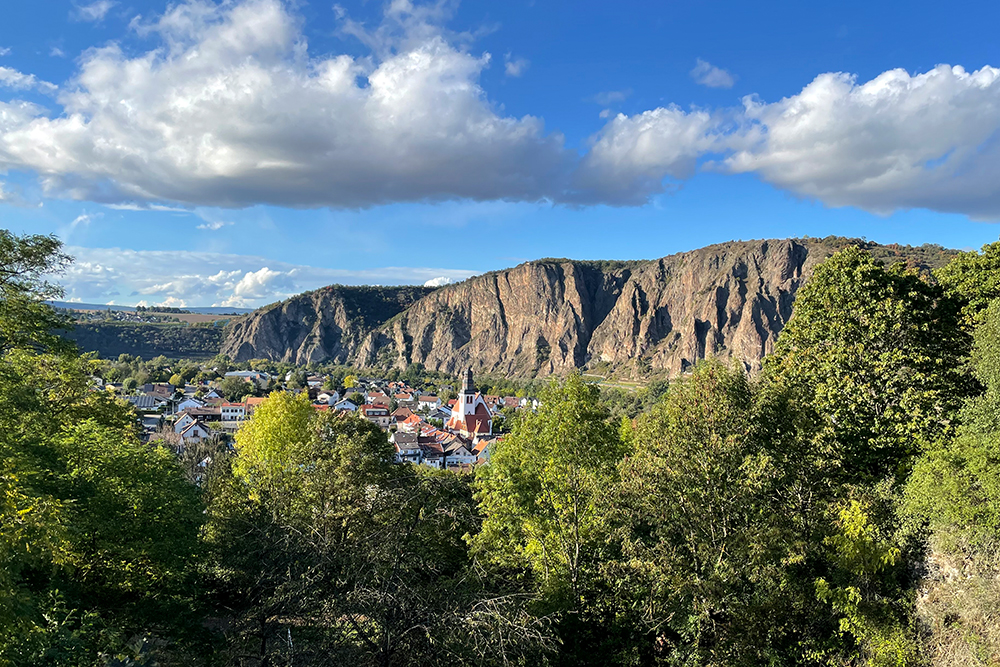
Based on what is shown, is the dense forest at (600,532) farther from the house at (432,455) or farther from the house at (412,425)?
the house at (412,425)

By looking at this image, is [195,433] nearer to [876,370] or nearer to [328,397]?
[328,397]

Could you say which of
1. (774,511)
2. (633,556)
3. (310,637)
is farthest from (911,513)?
(310,637)

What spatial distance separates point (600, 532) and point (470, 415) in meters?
67.1

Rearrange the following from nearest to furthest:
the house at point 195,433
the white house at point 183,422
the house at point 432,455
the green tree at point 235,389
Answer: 1. the house at point 195,433
2. the house at point 432,455
3. the white house at point 183,422
4. the green tree at point 235,389

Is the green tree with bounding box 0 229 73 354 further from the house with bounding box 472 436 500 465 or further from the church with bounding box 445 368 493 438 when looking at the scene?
the church with bounding box 445 368 493 438

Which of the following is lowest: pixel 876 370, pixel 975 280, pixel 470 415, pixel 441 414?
pixel 441 414

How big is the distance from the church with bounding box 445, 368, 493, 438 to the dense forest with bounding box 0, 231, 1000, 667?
61053 mm

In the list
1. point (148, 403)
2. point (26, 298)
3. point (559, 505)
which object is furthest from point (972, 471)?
point (148, 403)

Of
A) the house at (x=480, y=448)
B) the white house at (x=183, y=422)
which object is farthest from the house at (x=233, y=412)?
the house at (x=480, y=448)

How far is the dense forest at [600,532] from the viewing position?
301 inches

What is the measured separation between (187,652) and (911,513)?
13754 millimetres

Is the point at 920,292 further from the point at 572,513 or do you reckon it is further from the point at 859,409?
the point at 572,513

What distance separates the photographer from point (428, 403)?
387 feet

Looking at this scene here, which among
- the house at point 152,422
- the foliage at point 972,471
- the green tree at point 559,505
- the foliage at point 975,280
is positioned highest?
the foliage at point 975,280
